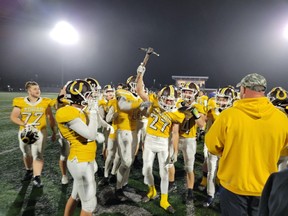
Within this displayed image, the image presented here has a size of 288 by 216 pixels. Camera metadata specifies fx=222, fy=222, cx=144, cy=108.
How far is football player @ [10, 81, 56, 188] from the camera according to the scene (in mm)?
4961

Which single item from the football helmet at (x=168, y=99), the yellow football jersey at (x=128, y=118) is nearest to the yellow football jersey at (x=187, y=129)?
the football helmet at (x=168, y=99)

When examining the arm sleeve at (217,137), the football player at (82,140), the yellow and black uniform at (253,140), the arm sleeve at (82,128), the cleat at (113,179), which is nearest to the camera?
the yellow and black uniform at (253,140)

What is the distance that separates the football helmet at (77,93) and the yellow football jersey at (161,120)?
1.66 meters

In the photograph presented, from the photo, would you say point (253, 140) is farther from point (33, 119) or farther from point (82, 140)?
point (33, 119)

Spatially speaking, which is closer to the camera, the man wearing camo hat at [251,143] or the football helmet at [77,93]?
the man wearing camo hat at [251,143]

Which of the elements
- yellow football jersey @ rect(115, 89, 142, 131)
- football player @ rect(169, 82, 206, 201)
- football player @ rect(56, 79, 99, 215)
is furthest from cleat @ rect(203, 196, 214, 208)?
football player @ rect(56, 79, 99, 215)

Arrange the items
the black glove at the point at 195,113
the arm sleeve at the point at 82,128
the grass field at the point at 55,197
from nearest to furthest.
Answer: the arm sleeve at the point at 82,128 → the black glove at the point at 195,113 → the grass field at the point at 55,197

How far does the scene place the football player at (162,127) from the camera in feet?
13.9

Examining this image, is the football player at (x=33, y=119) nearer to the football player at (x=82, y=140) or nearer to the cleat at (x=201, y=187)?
the football player at (x=82, y=140)

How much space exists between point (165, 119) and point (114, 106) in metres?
1.62

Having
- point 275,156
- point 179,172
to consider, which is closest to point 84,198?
point 275,156

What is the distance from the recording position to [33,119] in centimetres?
512

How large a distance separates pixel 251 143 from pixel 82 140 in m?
2.10

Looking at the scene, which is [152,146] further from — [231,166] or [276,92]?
[276,92]
